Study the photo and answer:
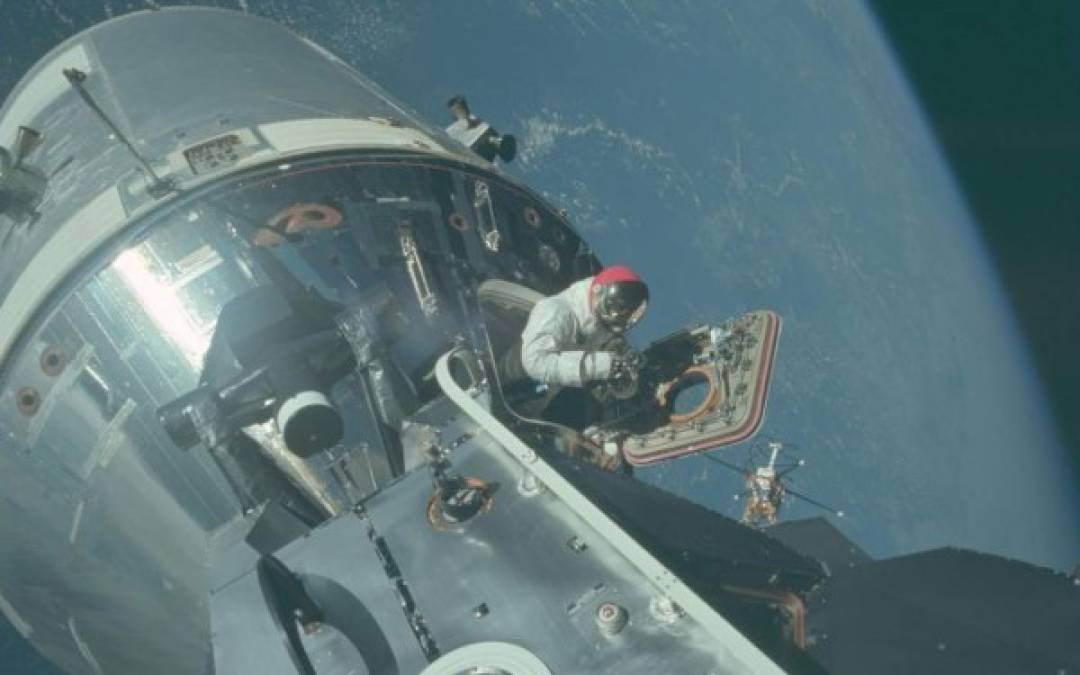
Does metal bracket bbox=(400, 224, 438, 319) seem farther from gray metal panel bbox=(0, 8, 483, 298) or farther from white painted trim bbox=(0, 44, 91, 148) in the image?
white painted trim bbox=(0, 44, 91, 148)

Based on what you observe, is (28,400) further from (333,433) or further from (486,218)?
(486,218)

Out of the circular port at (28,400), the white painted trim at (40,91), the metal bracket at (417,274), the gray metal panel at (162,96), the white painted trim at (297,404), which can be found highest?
the white painted trim at (40,91)

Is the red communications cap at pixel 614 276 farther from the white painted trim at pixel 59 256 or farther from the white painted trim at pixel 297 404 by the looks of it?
the white painted trim at pixel 59 256

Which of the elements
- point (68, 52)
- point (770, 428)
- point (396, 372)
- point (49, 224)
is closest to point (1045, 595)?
point (396, 372)

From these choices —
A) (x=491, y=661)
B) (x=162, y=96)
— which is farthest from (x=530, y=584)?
(x=162, y=96)

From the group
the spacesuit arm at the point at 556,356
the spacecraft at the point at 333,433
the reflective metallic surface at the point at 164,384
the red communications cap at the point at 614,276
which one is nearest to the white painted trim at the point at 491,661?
the spacecraft at the point at 333,433

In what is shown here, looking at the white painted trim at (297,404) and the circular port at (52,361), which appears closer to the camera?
the white painted trim at (297,404)

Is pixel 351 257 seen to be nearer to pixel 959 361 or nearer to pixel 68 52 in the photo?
pixel 68 52
